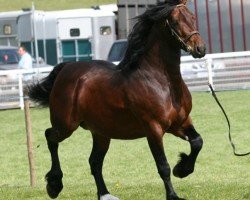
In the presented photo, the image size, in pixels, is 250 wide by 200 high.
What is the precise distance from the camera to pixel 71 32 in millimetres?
33969

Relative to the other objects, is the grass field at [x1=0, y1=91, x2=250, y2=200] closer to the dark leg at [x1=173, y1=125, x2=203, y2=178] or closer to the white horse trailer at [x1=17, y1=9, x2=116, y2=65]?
the dark leg at [x1=173, y1=125, x2=203, y2=178]

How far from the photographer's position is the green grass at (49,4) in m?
61.0

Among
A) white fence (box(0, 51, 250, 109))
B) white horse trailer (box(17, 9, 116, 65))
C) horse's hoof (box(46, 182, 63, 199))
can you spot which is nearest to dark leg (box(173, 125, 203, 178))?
horse's hoof (box(46, 182, 63, 199))

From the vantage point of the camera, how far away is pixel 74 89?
10.4 metres

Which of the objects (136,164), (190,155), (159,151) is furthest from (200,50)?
(136,164)

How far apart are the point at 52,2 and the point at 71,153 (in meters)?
47.4

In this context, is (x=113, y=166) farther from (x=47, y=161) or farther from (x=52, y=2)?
(x=52, y=2)

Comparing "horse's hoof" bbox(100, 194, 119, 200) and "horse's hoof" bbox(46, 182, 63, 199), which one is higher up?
"horse's hoof" bbox(46, 182, 63, 199)

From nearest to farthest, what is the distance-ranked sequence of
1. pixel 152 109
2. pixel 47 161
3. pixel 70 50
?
pixel 152 109 < pixel 47 161 < pixel 70 50

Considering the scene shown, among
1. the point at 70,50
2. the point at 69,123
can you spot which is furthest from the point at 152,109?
the point at 70,50

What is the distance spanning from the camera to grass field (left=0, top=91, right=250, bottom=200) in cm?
1052

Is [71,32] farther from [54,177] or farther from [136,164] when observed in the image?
[54,177]

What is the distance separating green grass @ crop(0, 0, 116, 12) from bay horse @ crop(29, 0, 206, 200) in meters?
50.3

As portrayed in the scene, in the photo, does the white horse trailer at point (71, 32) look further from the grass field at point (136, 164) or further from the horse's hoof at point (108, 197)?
the horse's hoof at point (108, 197)
